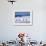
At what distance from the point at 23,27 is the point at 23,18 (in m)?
0.30

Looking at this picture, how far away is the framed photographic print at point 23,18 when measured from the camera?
4.62 metres

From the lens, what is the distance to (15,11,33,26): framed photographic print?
4617mm

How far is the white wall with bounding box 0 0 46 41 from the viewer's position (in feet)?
15.1

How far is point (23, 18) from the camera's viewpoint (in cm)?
465

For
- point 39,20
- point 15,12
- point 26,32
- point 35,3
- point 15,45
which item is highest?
point 35,3

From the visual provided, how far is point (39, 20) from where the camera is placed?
15.1 feet

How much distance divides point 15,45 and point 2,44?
0.41m

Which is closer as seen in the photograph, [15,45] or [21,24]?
[15,45]

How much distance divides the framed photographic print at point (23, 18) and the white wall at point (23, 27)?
0.36ft

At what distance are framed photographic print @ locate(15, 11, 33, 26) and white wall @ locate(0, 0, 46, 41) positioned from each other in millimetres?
109

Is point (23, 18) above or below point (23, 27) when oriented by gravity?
above

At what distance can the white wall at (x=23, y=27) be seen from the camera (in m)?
4.60

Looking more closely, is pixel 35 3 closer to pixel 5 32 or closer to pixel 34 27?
pixel 34 27

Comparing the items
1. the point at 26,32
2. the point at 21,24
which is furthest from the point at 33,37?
the point at 21,24
